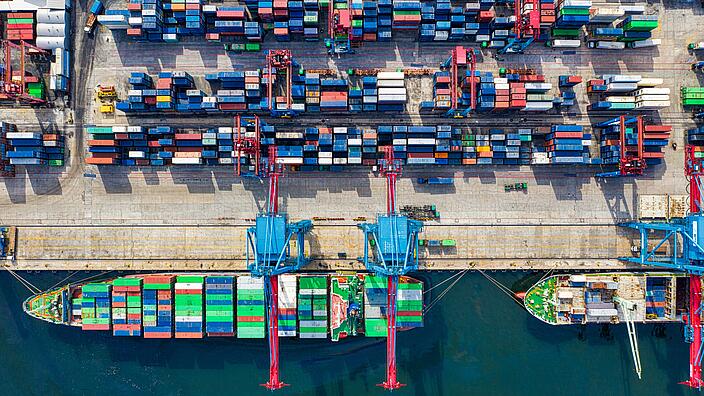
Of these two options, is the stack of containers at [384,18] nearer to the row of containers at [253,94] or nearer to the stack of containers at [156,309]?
the row of containers at [253,94]

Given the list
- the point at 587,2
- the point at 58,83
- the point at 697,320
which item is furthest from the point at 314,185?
the point at 697,320

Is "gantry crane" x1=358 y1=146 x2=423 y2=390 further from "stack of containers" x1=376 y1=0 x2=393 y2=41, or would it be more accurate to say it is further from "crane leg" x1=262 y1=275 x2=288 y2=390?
"stack of containers" x1=376 y1=0 x2=393 y2=41

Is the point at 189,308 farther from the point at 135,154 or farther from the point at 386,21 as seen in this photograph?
the point at 386,21

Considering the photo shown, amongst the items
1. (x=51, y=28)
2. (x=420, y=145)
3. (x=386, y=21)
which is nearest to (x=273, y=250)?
(x=420, y=145)

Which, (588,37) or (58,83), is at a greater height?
(588,37)

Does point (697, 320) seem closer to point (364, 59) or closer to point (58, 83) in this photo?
point (364, 59)

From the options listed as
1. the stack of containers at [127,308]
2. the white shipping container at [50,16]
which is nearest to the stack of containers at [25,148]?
the white shipping container at [50,16]
